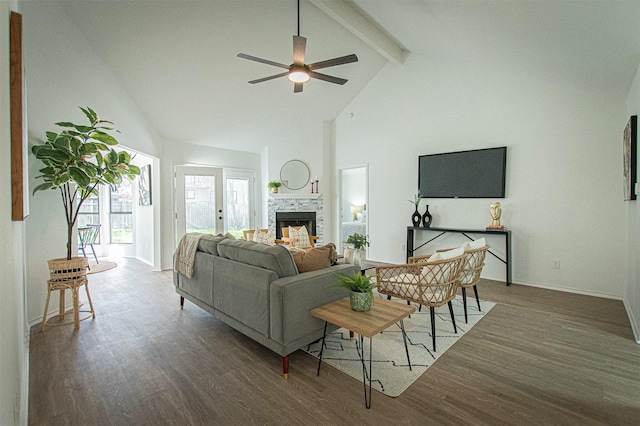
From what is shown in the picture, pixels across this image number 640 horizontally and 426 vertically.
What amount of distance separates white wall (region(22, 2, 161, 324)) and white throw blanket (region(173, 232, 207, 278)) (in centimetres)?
140

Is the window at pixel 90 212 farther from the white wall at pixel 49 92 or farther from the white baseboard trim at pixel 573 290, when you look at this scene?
the white baseboard trim at pixel 573 290

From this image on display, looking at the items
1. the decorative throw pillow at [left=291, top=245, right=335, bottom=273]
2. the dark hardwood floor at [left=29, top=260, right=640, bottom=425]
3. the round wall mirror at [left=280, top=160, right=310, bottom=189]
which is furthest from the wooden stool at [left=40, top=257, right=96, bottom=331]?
the round wall mirror at [left=280, top=160, right=310, bottom=189]

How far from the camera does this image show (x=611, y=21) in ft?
8.05

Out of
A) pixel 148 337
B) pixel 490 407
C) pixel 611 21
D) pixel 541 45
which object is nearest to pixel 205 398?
pixel 148 337

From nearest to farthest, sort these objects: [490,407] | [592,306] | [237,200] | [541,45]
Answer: [490,407]
[541,45]
[592,306]
[237,200]

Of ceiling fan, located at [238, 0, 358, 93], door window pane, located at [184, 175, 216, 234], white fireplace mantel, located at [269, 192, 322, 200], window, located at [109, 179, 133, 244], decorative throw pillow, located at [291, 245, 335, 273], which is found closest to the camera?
decorative throw pillow, located at [291, 245, 335, 273]

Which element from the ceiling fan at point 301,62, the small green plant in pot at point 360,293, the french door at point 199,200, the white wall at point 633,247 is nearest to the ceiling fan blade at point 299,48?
the ceiling fan at point 301,62

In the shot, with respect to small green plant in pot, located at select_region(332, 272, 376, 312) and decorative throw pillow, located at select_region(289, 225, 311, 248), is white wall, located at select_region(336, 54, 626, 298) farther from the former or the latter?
small green plant in pot, located at select_region(332, 272, 376, 312)

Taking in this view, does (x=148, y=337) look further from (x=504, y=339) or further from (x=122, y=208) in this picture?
(x=122, y=208)

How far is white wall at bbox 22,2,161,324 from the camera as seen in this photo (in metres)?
2.99

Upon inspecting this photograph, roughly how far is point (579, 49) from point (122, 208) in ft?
29.4

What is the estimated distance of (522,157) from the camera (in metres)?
4.44

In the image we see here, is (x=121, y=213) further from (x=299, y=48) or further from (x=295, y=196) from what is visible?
(x=299, y=48)

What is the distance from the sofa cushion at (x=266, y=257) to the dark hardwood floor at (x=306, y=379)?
0.74 metres
